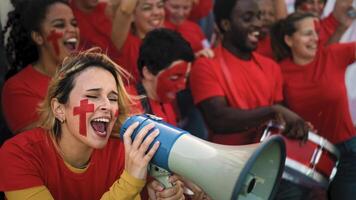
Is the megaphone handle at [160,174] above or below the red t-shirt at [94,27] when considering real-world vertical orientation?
below

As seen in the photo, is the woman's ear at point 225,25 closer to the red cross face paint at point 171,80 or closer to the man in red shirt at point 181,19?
the man in red shirt at point 181,19

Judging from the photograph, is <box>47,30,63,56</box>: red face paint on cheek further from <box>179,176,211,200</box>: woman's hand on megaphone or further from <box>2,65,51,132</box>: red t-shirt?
<box>179,176,211,200</box>: woman's hand on megaphone

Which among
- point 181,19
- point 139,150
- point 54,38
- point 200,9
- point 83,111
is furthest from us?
point 200,9

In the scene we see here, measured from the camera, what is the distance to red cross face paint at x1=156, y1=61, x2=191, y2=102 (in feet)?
12.8

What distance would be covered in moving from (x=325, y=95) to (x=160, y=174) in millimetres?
2088

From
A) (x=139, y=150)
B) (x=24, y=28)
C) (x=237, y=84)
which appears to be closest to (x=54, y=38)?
(x=24, y=28)

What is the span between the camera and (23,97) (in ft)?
12.3

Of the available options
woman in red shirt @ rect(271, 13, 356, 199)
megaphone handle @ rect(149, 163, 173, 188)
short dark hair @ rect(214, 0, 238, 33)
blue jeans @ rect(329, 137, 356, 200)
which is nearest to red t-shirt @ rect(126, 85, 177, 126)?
megaphone handle @ rect(149, 163, 173, 188)

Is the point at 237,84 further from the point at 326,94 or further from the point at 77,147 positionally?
the point at 77,147

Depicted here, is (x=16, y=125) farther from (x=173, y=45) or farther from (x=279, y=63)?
(x=279, y=63)

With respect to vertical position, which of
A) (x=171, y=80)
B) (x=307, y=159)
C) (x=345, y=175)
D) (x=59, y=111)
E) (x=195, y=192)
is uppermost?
(x=59, y=111)

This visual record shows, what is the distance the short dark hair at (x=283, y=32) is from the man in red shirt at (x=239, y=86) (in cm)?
38

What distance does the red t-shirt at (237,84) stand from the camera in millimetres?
4207

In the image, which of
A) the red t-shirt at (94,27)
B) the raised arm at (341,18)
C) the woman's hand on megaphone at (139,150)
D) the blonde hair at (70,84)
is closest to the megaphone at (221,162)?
the woman's hand on megaphone at (139,150)
